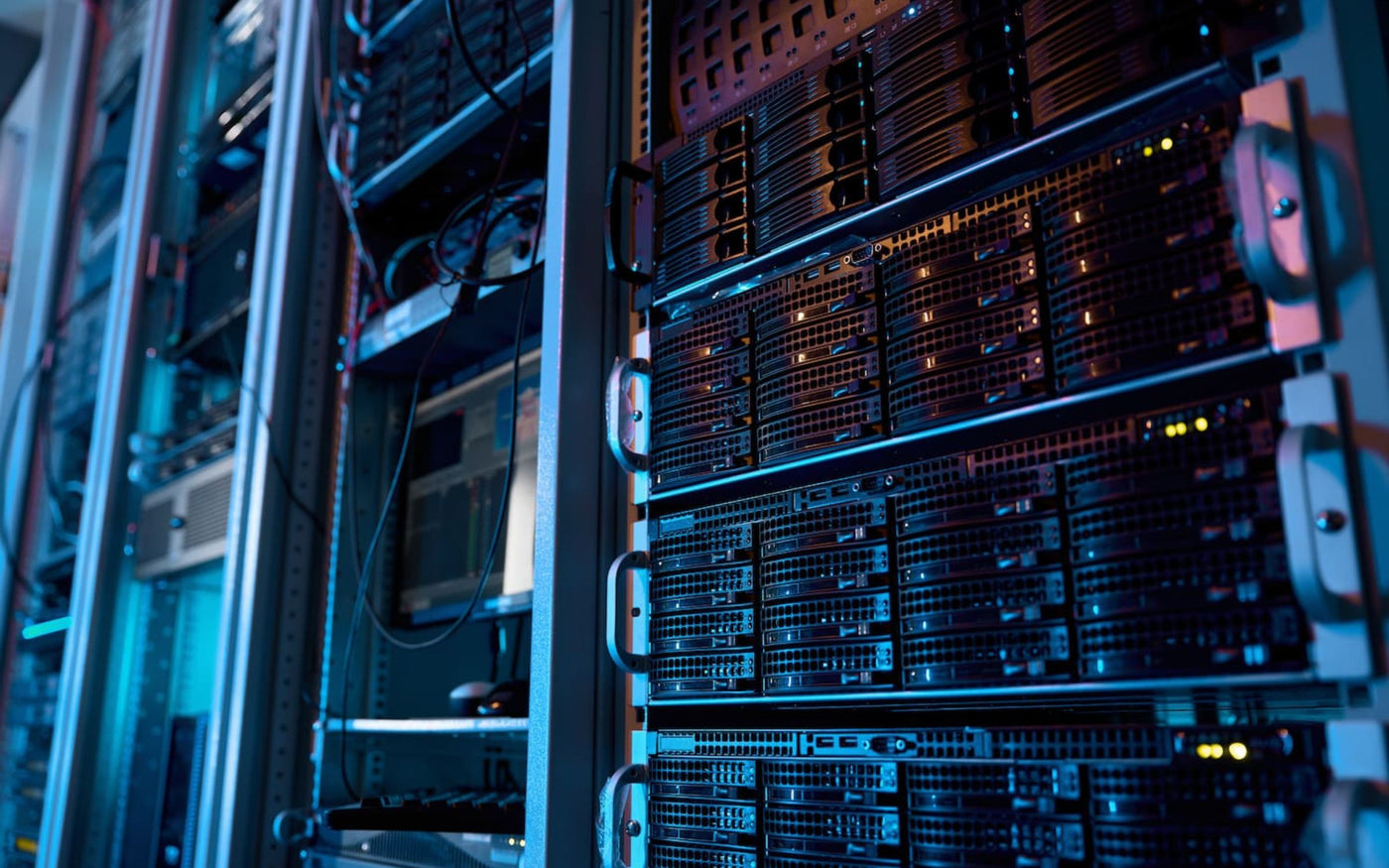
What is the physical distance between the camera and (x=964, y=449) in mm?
1007

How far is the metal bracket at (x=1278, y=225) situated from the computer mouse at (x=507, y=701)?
97cm

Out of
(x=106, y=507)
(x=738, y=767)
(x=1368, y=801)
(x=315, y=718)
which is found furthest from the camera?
(x=106, y=507)

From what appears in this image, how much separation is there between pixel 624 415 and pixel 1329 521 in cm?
Result: 74

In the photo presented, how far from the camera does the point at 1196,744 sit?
765 mm

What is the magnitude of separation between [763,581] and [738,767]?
180 mm

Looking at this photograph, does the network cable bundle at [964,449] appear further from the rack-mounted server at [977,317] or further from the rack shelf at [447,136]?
the rack shelf at [447,136]

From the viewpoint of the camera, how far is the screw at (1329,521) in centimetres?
71

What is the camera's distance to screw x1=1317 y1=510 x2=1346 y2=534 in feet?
2.32

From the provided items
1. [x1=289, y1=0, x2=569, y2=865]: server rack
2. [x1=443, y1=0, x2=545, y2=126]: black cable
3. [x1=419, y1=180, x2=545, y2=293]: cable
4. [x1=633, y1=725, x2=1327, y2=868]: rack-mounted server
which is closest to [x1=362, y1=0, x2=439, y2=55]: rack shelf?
[x1=289, y1=0, x2=569, y2=865]: server rack

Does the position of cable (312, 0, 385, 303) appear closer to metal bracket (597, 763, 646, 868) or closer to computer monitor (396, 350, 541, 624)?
computer monitor (396, 350, 541, 624)

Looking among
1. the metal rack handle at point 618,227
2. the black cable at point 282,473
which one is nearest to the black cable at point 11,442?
the black cable at point 282,473

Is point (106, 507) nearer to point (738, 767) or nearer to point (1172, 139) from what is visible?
point (738, 767)

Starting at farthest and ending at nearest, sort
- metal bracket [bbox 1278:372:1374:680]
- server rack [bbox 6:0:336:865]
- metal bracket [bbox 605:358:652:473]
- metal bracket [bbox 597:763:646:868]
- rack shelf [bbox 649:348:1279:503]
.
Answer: server rack [bbox 6:0:336:865], metal bracket [bbox 605:358:652:473], metal bracket [bbox 597:763:646:868], rack shelf [bbox 649:348:1279:503], metal bracket [bbox 1278:372:1374:680]

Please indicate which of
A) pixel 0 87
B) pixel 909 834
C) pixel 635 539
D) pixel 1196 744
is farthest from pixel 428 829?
pixel 0 87
